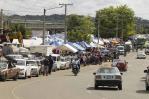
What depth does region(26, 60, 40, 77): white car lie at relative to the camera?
49.4 metres

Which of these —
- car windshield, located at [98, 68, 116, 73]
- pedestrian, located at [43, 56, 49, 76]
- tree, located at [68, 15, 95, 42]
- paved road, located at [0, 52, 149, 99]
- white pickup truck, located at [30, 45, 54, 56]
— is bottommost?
paved road, located at [0, 52, 149, 99]

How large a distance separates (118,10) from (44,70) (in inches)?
5354

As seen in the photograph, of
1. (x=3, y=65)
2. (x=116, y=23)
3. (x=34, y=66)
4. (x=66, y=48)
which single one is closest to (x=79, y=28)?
(x=116, y=23)

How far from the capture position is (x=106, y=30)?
183000mm

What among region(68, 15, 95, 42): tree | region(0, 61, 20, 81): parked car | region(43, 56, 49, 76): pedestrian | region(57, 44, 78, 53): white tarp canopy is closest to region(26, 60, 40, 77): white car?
region(43, 56, 49, 76): pedestrian

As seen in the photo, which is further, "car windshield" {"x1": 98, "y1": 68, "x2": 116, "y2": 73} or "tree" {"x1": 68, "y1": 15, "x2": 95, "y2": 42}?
"tree" {"x1": 68, "y1": 15, "x2": 95, "y2": 42}

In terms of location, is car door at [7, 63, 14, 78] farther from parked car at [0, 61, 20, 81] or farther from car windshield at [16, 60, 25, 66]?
car windshield at [16, 60, 25, 66]

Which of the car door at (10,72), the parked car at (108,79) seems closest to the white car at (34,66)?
the car door at (10,72)

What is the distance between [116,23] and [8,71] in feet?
469

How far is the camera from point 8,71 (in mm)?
41625

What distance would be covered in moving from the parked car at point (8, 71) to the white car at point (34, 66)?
5066 mm

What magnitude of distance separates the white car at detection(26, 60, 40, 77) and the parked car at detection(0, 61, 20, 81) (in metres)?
5.07

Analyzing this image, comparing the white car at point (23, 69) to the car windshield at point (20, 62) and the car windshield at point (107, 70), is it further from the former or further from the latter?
the car windshield at point (107, 70)

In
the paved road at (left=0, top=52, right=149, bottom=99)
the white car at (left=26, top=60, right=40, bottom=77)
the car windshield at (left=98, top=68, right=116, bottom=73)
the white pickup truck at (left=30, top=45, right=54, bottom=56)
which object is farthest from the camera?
the white pickup truck at (left=30, top=45, right=54, bottom=56)
